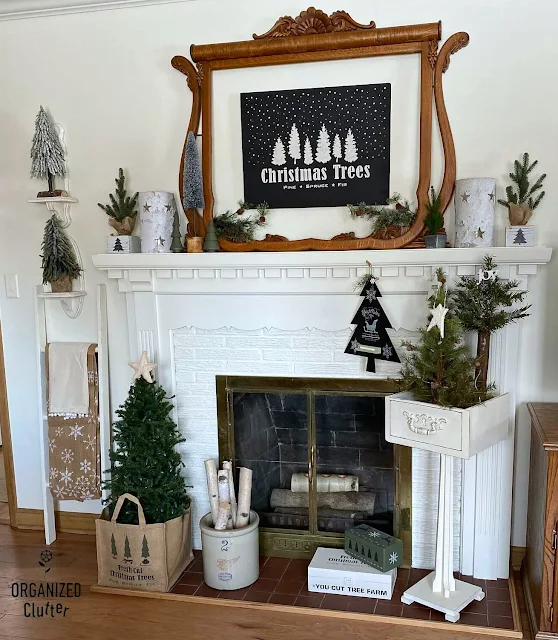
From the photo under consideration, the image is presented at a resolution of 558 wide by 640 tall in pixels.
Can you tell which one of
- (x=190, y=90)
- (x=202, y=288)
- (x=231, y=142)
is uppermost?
(x=190, y=90)

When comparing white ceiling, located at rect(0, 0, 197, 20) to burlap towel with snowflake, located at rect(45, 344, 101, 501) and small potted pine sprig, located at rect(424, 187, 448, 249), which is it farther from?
burlap towel with snowflake, located at rect(45, 344, 101, 501)

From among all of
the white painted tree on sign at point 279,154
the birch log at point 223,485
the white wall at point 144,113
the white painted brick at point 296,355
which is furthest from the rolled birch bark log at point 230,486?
the white painted tree on sign at point 279,154

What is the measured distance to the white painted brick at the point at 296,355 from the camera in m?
2.68

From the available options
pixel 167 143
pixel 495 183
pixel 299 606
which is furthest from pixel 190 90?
pixel 299 606

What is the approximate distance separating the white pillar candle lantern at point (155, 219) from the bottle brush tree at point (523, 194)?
1.37 metres

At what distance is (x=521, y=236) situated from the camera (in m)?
2.40

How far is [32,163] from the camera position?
2852mm

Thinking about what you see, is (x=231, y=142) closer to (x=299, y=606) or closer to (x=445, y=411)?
(x=445, y=411)

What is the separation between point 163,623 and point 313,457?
35.2 inches

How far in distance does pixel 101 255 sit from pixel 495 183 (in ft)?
5.44

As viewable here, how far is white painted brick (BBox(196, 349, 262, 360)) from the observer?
2752mm

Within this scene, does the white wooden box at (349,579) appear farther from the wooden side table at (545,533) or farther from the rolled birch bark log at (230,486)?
the wooden side table at (545,533)

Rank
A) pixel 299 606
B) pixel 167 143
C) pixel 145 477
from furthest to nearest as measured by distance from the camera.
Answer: pixel 167 143
pixel 145 477
pixel 299 606

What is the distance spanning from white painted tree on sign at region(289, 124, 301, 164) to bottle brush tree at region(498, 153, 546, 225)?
2.79 feet
